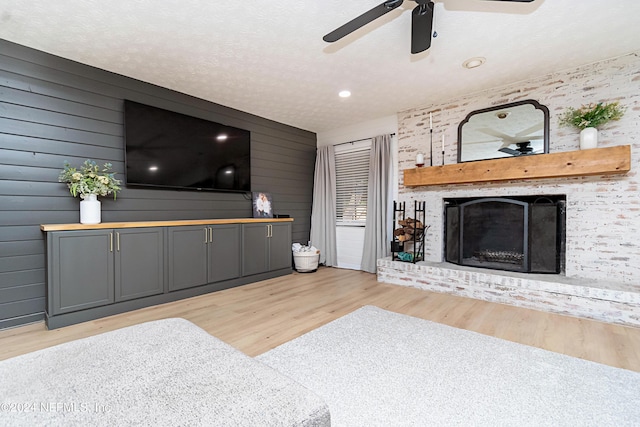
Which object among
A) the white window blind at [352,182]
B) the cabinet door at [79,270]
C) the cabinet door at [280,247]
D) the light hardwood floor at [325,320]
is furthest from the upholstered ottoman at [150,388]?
the white window blind at [352,182]

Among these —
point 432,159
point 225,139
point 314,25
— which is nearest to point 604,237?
point 432,159

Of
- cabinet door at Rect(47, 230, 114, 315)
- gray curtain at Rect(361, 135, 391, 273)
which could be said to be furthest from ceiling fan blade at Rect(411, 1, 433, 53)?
cabinet door at Rect(47, 230, 114, 315)

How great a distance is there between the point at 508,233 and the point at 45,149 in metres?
5.03

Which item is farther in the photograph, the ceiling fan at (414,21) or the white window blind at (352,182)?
the white window blind at (352,182)

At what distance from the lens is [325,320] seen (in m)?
2.75

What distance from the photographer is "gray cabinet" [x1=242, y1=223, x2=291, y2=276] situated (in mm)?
4098

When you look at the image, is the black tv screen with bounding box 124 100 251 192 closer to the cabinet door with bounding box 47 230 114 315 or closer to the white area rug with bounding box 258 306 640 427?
the cabinet door with bounding box 47 230 114 315

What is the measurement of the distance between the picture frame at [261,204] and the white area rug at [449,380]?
256 centimetres

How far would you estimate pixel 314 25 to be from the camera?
2.43 meters

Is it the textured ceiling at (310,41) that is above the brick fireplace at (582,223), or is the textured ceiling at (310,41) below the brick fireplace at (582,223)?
above

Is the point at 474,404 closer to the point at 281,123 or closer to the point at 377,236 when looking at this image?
the point at 377,236

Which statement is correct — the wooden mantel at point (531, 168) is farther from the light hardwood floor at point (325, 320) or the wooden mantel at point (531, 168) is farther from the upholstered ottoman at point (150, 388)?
the upholstered ottoman at point (150, 388)

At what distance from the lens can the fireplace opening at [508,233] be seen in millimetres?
3291

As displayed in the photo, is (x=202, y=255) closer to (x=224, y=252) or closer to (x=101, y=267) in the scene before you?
(x=224, y=252)
